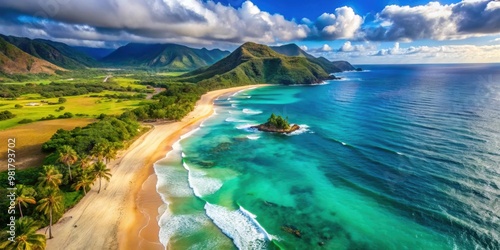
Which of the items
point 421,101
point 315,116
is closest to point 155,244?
point 315,116

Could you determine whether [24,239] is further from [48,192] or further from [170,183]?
[170,183]

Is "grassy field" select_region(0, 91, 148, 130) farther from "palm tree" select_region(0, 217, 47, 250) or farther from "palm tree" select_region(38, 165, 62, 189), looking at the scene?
"palm tree" select_region(0, 217, 47, 250)

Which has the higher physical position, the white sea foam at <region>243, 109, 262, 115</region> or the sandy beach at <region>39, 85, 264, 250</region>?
the white sea foam at <region>243, 109, 262, 115</region>

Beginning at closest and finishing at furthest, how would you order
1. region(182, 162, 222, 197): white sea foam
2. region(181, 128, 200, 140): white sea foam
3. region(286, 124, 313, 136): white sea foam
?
1. region(182, 162, 222, 197): white sea foam
2. region(181, 128, 200, 140): white sea foam
3. region(286, 124, 313, 136): white sea foam

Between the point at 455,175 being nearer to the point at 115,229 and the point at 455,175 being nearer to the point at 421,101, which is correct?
the point at 115,229

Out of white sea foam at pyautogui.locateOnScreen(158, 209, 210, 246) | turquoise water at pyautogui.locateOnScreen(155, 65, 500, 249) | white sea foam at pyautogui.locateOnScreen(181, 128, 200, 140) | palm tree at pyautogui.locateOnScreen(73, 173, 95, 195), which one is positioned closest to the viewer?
turquoise water at pyautogui.locateOnScreen(155, 65, 500, 249)

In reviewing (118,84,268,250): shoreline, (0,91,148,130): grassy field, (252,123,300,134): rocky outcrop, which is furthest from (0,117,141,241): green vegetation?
(0,91,148,130): grassy field

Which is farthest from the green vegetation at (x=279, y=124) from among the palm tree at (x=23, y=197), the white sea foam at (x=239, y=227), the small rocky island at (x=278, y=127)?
the palm tree at (x=23, y=197)
